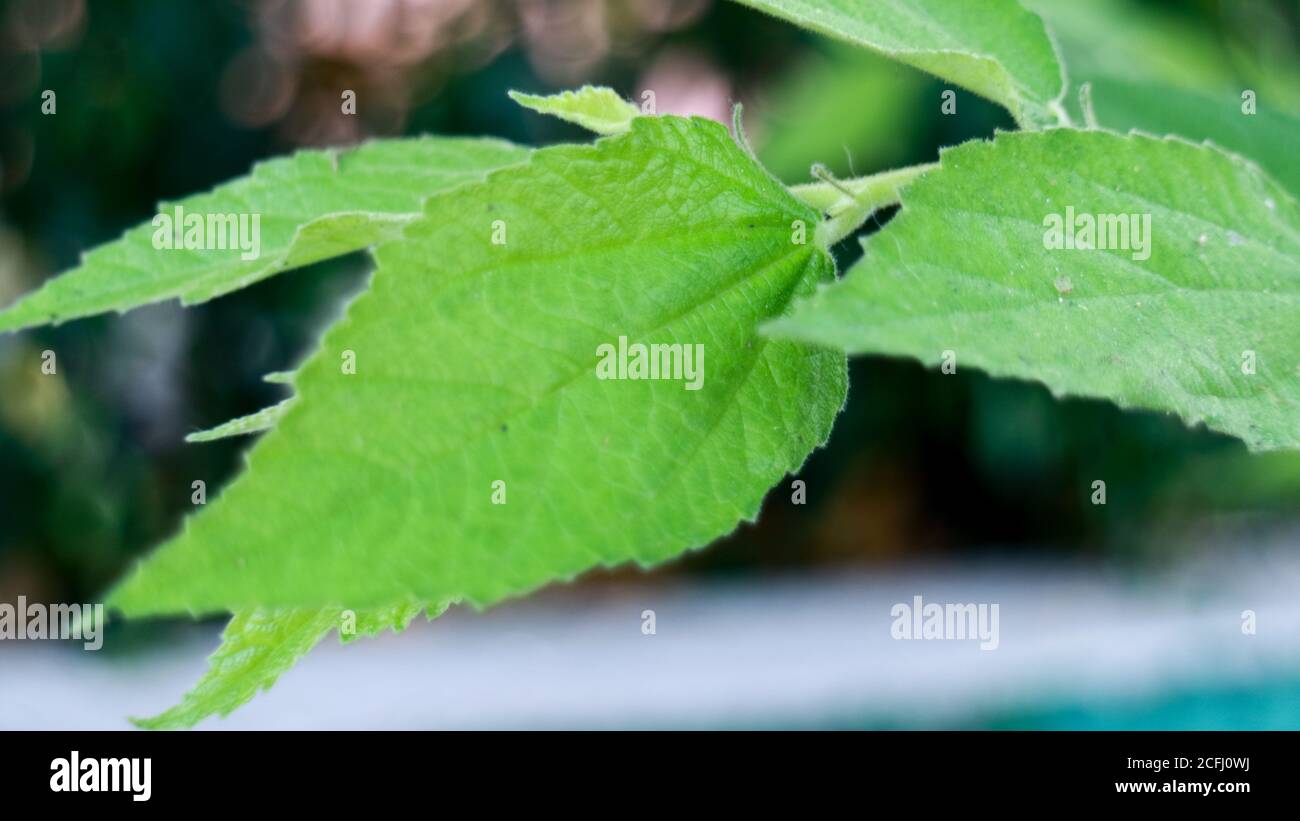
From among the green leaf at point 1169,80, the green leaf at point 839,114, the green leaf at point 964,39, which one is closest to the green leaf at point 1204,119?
the green leaf at point 1169,80

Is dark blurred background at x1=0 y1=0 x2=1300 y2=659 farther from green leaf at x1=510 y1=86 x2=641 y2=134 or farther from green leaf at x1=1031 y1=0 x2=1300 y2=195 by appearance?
green leaf at x1=510 y1=86 x2=641 y2=134

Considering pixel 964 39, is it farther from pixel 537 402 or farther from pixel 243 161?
pixel 243 161

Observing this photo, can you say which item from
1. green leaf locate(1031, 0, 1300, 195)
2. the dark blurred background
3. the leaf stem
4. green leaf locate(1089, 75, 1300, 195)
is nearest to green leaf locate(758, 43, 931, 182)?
green leaf locate(1031, 0, 1300, 195)

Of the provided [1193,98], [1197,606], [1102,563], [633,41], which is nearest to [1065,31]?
[1193,98]

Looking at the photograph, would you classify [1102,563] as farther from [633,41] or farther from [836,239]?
[836,239]

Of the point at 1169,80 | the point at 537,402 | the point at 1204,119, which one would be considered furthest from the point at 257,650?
Answer: the point at 1169,80
